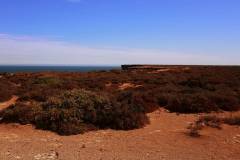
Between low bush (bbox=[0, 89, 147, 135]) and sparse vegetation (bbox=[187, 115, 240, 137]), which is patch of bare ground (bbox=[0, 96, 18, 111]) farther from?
sparse vegetation (bbox=[187, 115, 240, 137])

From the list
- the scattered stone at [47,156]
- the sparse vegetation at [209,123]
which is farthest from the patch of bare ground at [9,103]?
the sparse vegetation at [209,123]

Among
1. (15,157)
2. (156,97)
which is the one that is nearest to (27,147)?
(15,157)

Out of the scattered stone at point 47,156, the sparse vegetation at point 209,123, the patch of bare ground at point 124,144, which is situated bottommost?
the patch of bare ground at point 124,144

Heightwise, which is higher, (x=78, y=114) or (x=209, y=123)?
(x=78, y=114)

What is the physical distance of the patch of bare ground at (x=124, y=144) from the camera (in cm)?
857

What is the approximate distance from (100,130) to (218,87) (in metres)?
11.6

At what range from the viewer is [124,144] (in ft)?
32.0

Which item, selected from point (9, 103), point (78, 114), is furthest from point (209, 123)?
point (9, 103)

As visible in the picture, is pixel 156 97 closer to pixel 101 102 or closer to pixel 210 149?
pixel 101 102

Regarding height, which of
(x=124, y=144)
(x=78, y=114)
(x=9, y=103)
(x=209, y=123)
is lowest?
(x=9, y=103)

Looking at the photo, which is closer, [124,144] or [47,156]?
[47,156]

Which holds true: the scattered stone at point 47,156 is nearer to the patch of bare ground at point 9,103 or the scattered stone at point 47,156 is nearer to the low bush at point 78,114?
the low bush at point 78,114

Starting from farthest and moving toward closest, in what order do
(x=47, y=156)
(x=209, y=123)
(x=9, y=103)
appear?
(x=9, y=103), (x=209, y=123), (x=47, y=156)

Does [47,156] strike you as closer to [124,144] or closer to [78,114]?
[124,144]
